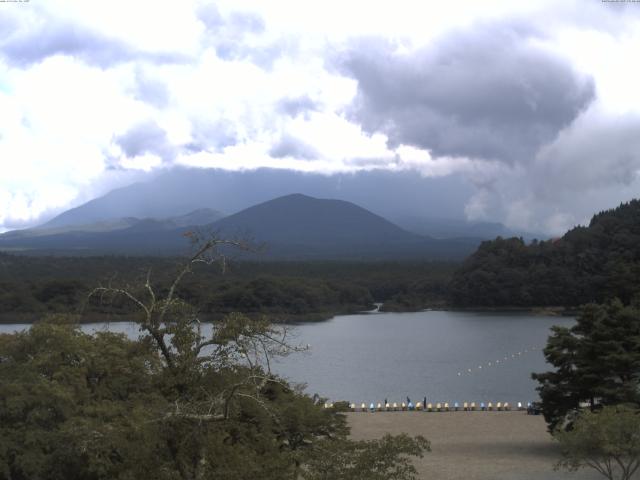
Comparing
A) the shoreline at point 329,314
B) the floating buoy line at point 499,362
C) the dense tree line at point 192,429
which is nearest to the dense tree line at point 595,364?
the dense tree line at point 192,429

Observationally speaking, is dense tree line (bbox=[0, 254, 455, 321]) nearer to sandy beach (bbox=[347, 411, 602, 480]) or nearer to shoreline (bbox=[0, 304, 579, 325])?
shoreline (bbox=[0, 304, 579, 325])

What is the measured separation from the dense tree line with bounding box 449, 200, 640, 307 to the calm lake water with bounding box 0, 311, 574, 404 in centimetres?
946

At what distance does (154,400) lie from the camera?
777 cm

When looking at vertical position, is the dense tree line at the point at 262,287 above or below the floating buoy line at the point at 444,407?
above

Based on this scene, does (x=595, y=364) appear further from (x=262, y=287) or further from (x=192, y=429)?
(x=262, y=287)

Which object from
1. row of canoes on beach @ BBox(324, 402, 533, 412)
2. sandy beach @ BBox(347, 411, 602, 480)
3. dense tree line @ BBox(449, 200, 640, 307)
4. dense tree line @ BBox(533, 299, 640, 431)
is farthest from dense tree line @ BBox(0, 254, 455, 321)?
dense tree line @ BBox(533, 299, 640, 431)

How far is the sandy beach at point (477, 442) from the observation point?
1571cm

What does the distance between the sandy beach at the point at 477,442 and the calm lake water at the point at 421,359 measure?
16.1 ft

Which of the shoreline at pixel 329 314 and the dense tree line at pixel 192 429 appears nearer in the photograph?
the dense tree line at pixel 192 429

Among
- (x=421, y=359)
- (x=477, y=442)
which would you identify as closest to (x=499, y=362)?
(x=421, y=359)

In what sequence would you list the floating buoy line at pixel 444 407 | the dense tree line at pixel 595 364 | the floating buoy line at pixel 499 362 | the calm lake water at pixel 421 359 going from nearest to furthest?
the dense tree line at pixel 595 364 → the floating buoy line at pixel 444 407 → the calm lake water at pixel 421 359 → the floating buoy line at pixel 499 362

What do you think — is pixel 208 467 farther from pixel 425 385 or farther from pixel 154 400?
pixel 425 385

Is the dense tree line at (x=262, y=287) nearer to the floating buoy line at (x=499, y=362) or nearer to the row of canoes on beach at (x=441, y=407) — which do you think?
the floating buoy line at (x=499, y=362)

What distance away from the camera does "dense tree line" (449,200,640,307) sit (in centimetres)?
7025
